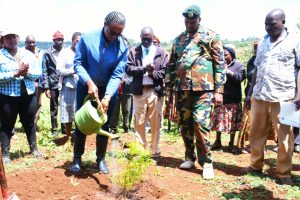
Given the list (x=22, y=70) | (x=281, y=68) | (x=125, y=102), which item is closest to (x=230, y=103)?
(x=281, y=68)

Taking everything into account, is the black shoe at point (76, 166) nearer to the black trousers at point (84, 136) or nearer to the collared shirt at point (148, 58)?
the black trousers at point (84, 136)

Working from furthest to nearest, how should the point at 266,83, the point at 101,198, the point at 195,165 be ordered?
1. the point at 195,165
2. the point at 266,83
3. the point at 101,198

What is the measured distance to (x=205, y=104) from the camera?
4.88 metres

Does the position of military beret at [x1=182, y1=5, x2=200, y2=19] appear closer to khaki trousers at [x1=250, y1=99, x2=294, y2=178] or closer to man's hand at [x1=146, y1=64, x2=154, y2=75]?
man's hand at [x1=146, y1=64, x2=154, y2=75]

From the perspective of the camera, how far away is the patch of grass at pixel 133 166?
4.03m

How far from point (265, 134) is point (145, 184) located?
71.9 inches

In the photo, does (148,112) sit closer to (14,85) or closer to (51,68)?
(14,85)

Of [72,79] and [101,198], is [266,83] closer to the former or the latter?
[101,198]

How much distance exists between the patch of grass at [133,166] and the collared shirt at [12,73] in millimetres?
2232

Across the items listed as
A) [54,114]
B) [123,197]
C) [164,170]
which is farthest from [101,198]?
[54,114]

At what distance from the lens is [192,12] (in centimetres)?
466

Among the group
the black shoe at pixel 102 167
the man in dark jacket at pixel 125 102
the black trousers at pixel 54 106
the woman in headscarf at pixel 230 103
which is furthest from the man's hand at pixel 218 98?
the black trousers at pixel 54 106

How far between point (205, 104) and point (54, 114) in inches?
174

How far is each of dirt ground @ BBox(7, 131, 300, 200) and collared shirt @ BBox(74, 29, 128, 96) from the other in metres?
1.15
